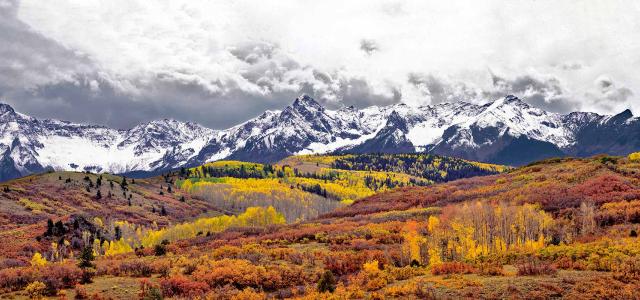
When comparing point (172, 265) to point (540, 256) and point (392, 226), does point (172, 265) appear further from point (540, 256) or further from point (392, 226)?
point (392, 226)

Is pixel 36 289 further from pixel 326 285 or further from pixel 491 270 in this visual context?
pixel 491 270

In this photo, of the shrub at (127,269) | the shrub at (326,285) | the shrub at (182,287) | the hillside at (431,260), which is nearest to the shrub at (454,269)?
the hillside at (431,260)

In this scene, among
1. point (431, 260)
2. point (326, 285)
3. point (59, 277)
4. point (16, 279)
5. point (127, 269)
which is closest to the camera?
point (326, 285)

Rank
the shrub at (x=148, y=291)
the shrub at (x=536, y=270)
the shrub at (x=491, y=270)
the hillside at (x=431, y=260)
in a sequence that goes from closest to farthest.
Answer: the hillside at (x=431, y=260) → the shrub at (x=148, y=291) → the shrub at (x=536, y=270) → the shrub at (x=491, y=270)

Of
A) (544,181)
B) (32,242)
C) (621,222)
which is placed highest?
(544,181)

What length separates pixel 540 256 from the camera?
42125mm

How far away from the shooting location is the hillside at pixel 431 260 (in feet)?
107

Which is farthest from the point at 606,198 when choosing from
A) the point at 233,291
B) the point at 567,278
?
the point at 233,291

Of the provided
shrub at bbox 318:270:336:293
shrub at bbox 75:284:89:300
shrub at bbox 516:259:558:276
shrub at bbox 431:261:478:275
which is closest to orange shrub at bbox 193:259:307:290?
shrub at bbox 318:270:336:293

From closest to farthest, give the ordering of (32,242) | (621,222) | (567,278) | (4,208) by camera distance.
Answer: (567,278) < (621,222) < (32,242) < (4,208)

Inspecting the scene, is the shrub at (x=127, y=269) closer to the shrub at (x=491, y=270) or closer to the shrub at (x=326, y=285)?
the shrub at (x=326, y=285)

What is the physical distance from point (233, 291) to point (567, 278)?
80.9ft

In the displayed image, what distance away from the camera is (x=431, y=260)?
60812mm

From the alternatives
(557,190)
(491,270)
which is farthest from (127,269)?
(557,190)
